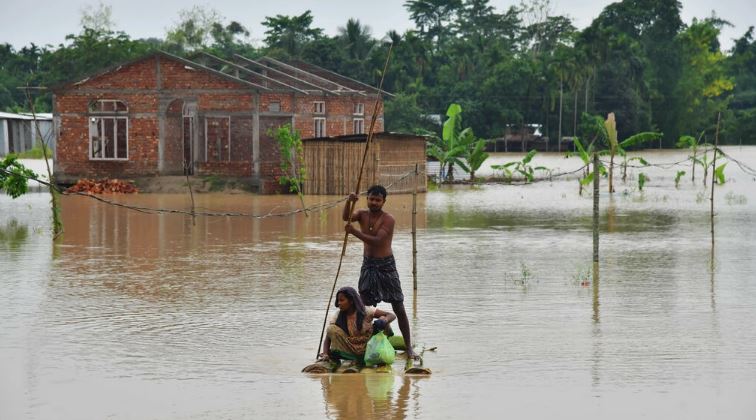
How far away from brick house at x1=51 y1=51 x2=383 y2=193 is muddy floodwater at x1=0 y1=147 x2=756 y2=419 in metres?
9.44

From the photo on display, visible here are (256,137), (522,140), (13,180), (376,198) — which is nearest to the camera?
(376,198)

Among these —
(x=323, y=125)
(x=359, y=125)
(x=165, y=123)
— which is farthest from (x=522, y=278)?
(x=359, y=125)

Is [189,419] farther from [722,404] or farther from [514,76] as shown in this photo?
[514,76]

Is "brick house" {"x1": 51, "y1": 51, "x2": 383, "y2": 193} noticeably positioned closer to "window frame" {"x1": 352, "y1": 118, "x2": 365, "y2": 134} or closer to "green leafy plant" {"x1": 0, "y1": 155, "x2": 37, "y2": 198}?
"window frame" {"x1": 352, "y1": 118, "x2": 365, "y2": 134}

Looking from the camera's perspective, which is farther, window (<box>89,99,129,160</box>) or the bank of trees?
the bank of trees

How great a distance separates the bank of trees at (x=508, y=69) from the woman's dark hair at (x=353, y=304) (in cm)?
5164

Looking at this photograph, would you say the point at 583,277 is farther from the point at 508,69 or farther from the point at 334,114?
the point at 508,69

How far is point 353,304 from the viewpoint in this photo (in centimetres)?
942

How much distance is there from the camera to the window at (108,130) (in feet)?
108

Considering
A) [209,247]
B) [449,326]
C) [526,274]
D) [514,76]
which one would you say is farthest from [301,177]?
[514,76]

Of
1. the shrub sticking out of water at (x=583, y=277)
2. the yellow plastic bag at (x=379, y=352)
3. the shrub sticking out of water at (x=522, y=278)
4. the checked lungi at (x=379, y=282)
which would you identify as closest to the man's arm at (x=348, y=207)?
the checked lungi at (x=379, y=282)

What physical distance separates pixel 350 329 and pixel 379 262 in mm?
638

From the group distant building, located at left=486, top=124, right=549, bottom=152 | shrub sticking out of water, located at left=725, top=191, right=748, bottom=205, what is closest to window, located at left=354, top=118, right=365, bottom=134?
shrub sticking out of water, located at left=725, top=191, right=748, bottom=205

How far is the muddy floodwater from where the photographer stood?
8.48 meters
